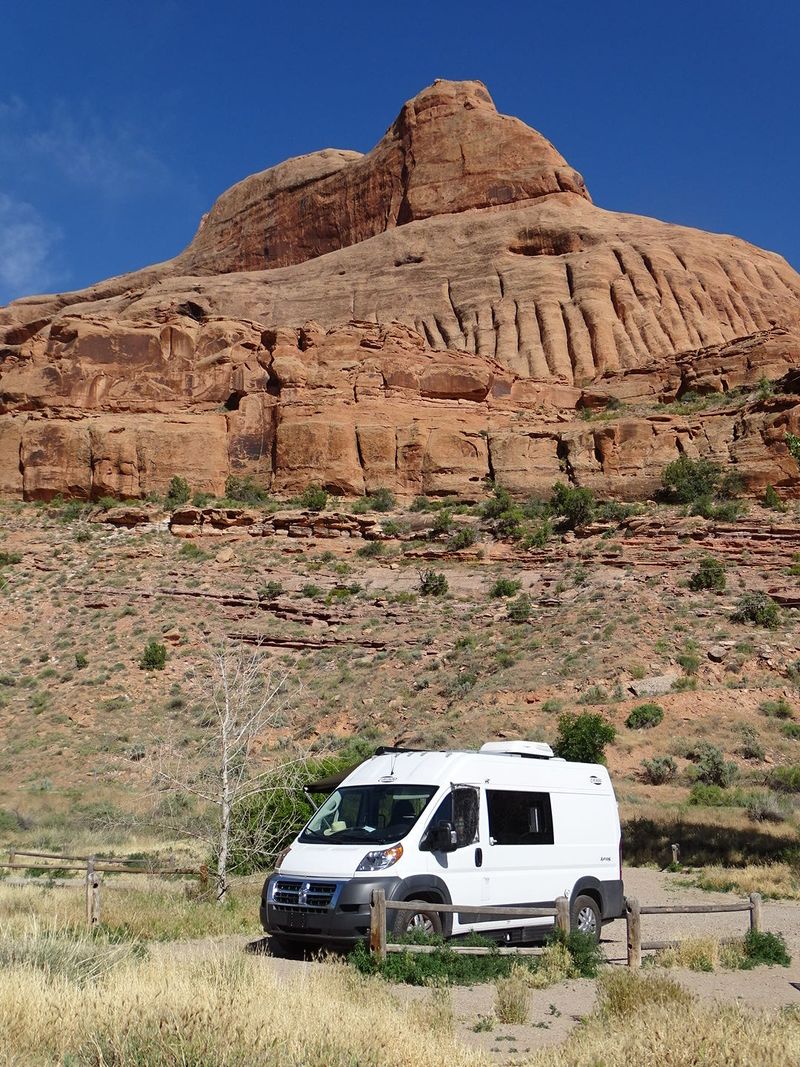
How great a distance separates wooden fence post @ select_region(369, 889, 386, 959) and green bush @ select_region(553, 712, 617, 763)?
1484 centimetres

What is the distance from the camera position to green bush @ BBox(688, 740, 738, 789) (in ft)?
77.5

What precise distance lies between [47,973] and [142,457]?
49.4m

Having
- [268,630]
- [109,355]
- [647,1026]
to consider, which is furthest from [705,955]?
[109,355]

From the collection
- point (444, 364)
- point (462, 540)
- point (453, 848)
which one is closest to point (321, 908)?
point (453, 848)

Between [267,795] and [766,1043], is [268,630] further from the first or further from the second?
[766,1043]

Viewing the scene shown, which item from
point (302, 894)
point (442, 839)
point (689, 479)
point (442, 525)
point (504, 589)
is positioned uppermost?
point (689, 479)

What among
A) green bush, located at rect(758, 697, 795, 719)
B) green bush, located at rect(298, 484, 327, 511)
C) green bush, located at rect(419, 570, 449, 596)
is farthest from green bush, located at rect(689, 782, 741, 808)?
green bush, located at rect(298, 484, 327, 511)

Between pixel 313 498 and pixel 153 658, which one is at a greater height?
pixel 313 498

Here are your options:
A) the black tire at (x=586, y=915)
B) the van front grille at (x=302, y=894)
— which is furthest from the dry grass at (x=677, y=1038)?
the black tire at (x=586, y=915)

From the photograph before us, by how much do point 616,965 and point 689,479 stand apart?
39016mm

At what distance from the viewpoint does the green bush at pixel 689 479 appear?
1857 inches

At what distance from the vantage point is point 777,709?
88.4 feet

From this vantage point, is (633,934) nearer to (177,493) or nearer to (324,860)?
(324,860)

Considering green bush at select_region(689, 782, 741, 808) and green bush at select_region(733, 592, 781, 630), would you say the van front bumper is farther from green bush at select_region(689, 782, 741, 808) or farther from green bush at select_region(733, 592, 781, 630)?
green bush at select_region(733, 592, 781, 630)
